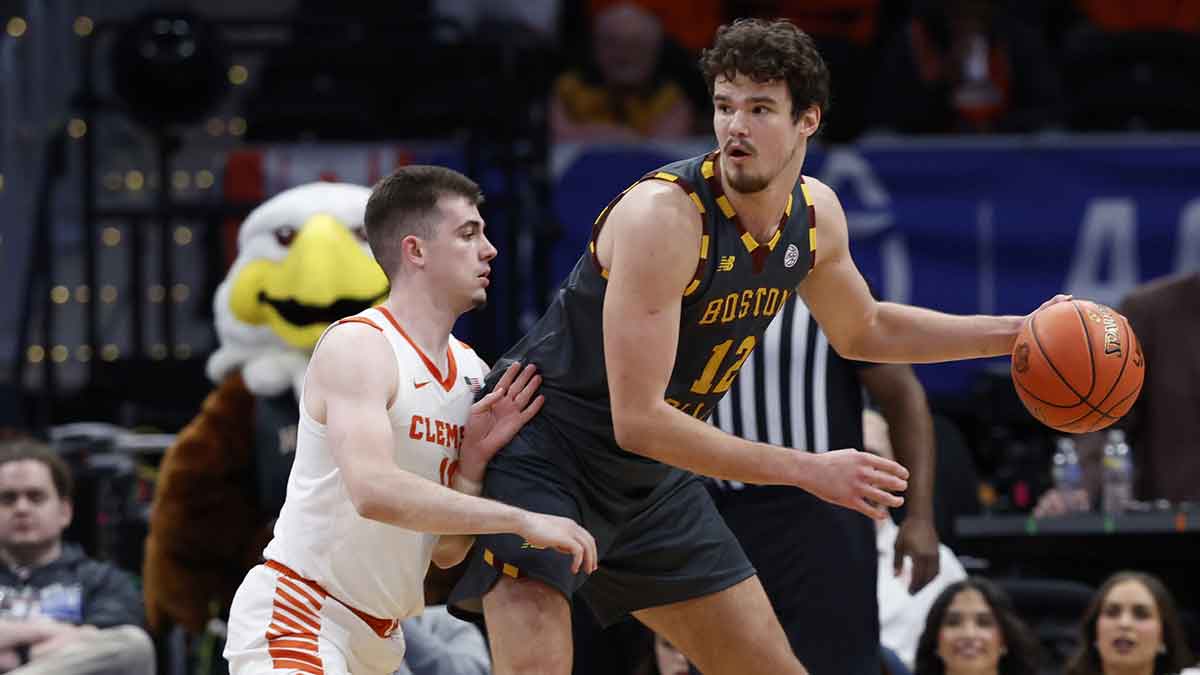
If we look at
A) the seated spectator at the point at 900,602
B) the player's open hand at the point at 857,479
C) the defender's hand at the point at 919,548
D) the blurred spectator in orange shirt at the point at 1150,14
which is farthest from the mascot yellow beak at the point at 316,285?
the blurred spectator in orange shirt at the point at 1150,14

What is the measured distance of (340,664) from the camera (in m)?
4.02

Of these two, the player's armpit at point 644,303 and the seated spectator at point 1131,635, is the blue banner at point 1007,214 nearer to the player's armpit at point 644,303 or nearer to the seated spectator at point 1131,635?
the seated spectator at point 1131,635

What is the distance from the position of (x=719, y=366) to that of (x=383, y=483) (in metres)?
0.87

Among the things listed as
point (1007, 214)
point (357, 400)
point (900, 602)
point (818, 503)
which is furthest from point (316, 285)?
point (1007, 214)

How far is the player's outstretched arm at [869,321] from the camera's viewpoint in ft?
14.6

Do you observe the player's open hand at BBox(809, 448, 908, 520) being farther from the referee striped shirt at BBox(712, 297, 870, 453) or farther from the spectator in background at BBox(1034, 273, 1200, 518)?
the spectator in background at BBox(1034, 273, 1200, 518)

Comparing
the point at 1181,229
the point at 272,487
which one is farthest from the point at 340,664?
the point at 1181,229

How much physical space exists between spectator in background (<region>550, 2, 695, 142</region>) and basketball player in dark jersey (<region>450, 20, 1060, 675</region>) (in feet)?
17.4

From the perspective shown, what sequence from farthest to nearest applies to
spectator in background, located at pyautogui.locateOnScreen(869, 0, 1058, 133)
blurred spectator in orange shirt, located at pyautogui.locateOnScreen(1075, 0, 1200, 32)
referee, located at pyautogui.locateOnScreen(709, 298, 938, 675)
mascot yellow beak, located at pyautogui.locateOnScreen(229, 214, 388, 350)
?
blurred spectator in orange shirt, located at pyautogui.locateOnScreen(1075, 0, 1200, 32), spectator in background, located at pyautogui.locateOnScreen(869, 0, 1058, 133), mascot yellow beak, located at pyautogui.locateOnScreen(229, 214, 388, 350), referee, located at pyautogui.locateOnScreen(709, 298, 938, 675)

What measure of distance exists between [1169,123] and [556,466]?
6117mm

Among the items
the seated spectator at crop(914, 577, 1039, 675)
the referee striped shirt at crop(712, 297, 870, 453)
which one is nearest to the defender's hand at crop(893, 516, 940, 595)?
the referee striped shirt at crop(712, 297, 870, 453)

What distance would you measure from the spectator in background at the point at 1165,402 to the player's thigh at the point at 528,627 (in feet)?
11.4

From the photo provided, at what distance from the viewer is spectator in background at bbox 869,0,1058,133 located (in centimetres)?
952

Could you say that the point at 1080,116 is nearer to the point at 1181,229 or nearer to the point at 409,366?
the point at 1181,229
